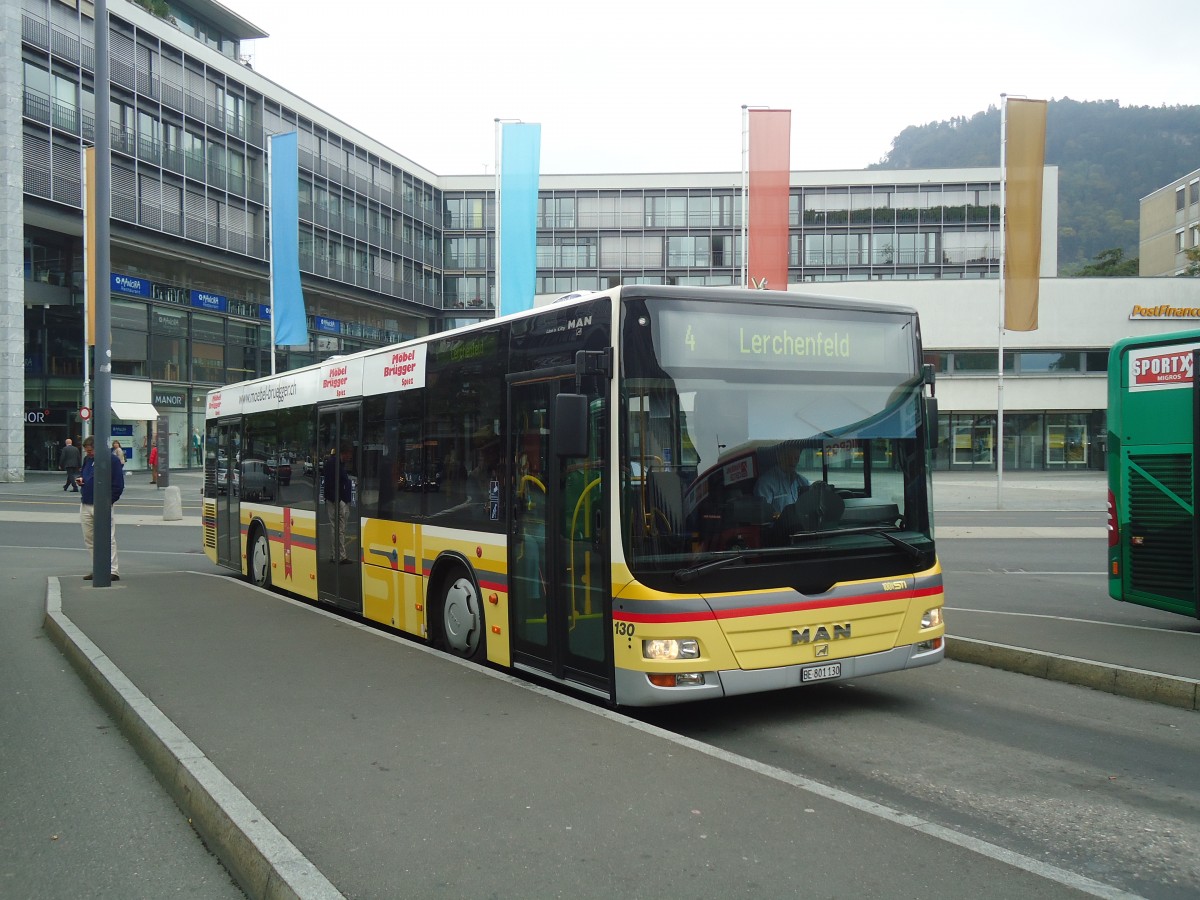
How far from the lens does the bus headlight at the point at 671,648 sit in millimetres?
6285

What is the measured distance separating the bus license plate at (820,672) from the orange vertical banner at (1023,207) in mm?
20846

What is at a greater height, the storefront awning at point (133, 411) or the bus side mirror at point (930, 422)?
the storefront awning at point (133, 411)

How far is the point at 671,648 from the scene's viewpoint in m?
6.29

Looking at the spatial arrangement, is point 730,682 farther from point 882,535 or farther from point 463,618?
point 463,618

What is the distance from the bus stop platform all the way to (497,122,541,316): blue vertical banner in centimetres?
1732

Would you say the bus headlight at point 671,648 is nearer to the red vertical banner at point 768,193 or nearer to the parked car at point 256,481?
the parked car at point 256,481

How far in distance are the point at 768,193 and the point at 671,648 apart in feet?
72.5

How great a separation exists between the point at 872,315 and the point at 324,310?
5448cm

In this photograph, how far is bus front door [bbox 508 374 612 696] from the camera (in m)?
6.68

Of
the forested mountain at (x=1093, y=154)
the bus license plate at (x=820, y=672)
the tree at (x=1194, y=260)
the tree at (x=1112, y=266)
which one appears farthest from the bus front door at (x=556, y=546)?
the forested mountain at (x=1093, y=154)

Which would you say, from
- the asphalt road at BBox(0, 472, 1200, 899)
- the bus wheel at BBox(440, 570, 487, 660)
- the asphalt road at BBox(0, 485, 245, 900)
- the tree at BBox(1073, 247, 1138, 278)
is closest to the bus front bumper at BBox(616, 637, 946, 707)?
the asphalt road at BBox(0, 472, 1200, 899)

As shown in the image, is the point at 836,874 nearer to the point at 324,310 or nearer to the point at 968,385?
the point at 968,385

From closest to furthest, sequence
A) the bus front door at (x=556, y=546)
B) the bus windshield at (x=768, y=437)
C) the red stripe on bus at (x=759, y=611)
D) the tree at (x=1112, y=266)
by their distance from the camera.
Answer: the red stripe on bus at (x=759, y=611) < the bus windshield at (x=768, y=437) < the bus front door at (x=556, y=546) < the tree at (x=1112, y=266)

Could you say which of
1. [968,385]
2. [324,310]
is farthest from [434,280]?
[968,385]
